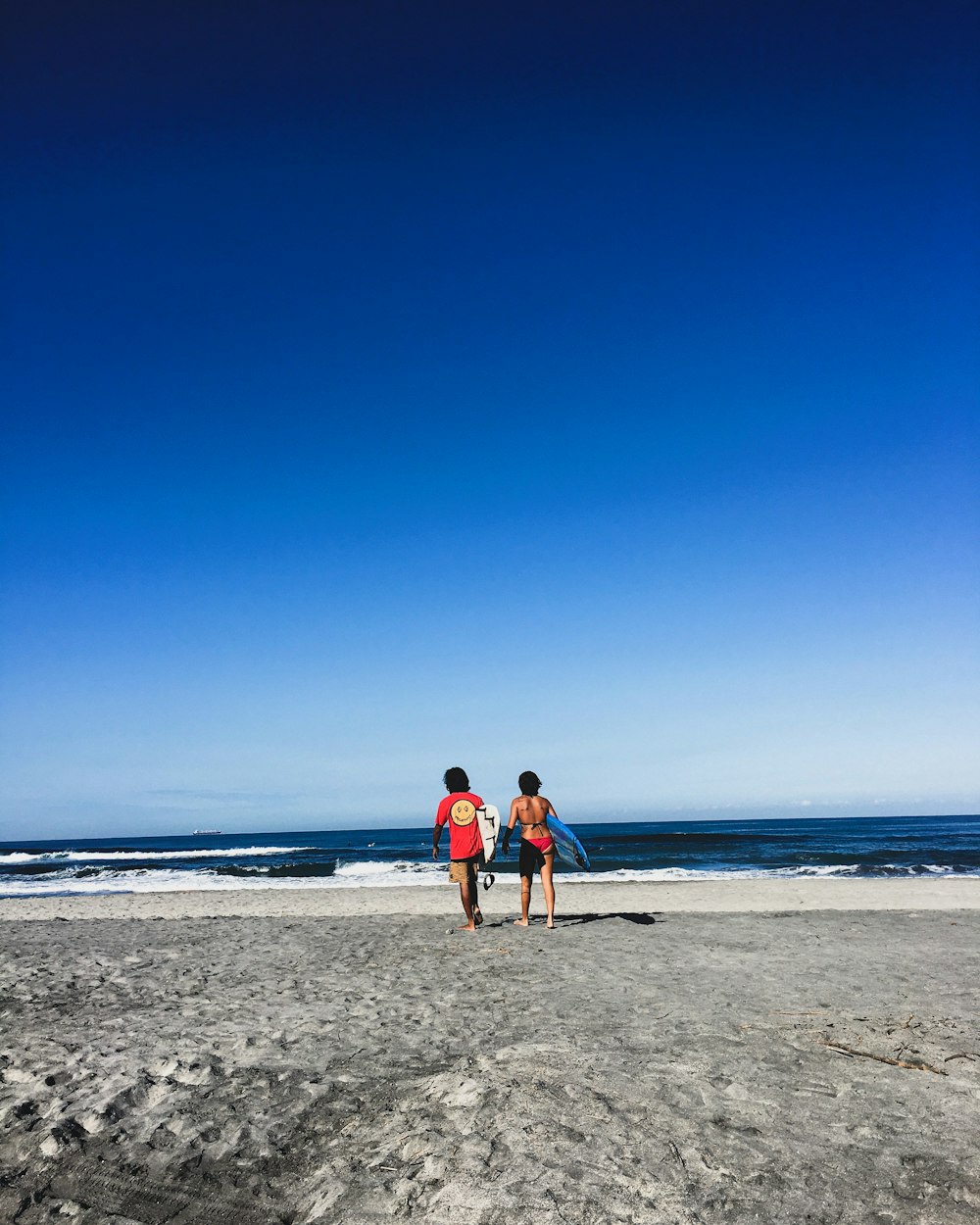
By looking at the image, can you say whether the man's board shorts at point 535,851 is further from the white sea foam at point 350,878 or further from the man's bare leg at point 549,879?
the white sea foam at point 350,878

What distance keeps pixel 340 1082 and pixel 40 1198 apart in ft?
5.36

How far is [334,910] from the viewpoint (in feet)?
49.3

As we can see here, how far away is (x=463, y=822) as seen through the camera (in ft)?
33.2

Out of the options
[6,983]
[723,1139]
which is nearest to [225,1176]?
[723,1139]

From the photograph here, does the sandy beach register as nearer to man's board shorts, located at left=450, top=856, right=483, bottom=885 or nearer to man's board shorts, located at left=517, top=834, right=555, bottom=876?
man's board shorts, located at left=517, top=834, right=555, bottom=876

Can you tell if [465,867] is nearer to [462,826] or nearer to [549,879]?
[462,826]

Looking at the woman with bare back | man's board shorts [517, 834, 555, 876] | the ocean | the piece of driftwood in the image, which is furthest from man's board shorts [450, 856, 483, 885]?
the ocean

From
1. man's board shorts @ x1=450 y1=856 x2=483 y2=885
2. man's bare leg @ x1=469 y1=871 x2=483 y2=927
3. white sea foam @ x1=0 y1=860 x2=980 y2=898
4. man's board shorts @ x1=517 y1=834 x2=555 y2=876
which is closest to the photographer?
man's board shorts @ x1=517 y1=834 x2=555 y2=876

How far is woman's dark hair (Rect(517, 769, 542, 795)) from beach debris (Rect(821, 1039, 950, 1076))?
5.46m

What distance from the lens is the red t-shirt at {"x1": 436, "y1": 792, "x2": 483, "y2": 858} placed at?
1009 cm

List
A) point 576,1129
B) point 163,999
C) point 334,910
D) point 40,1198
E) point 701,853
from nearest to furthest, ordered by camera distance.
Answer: point 40,1198 → point 576,1129 → point 163,999 → point 334,910 → point 701,853

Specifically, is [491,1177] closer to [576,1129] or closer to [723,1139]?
[576,1129]

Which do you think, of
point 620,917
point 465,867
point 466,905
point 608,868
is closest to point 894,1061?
point 465,867

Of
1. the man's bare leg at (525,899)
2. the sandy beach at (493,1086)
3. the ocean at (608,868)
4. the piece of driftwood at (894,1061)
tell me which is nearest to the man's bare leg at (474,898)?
the man's bare leg at (525,899)
